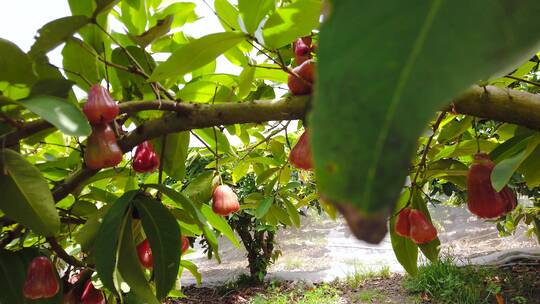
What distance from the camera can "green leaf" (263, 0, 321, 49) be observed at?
0.47 metres

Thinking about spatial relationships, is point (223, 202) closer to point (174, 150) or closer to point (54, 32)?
point (174, 150)

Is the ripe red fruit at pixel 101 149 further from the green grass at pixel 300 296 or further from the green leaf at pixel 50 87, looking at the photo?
the green grass at pixel 300 296

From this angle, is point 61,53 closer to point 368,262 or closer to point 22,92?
point 22,92

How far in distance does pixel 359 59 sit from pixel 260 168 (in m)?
1.24

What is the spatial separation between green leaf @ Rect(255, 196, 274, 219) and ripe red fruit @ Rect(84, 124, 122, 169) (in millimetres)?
713

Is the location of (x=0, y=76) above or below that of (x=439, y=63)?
above

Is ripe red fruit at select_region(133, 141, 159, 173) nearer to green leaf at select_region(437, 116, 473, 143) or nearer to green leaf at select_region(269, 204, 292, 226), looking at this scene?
green leaf at select_region(437, 116, 473, 143)

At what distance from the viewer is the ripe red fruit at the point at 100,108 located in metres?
0.47

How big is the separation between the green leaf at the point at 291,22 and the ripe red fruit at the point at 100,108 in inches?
7.6

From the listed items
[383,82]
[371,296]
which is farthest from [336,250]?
[383,82]

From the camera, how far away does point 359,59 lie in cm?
14

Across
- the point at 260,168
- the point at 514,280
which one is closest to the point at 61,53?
the point at 260,168

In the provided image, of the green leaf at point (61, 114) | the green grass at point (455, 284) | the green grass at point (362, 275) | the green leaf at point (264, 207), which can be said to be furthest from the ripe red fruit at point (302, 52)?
the green grass at point (362, 275)

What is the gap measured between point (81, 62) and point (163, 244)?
282 millimetres
